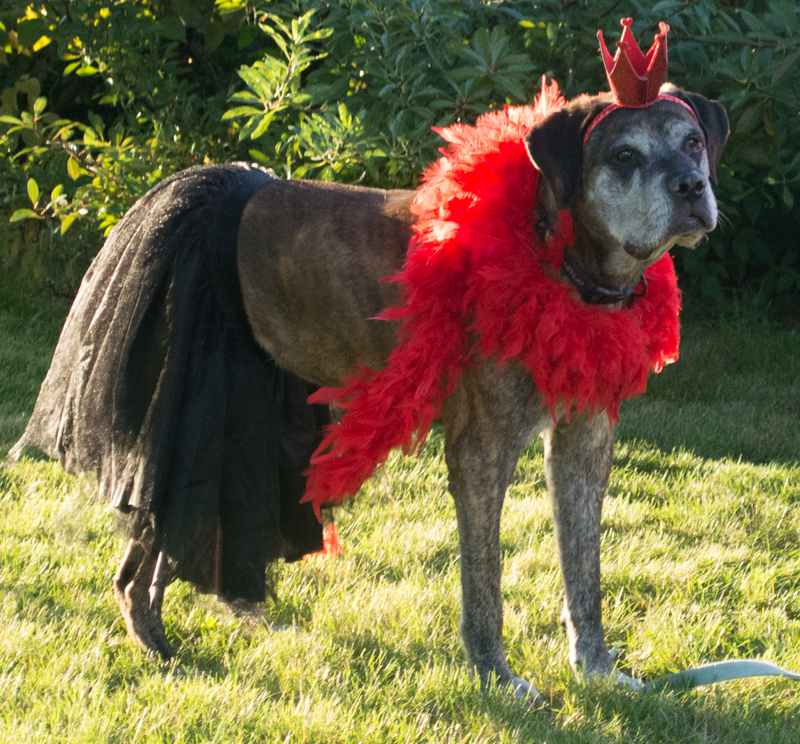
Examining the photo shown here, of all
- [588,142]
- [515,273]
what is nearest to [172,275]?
[515,273]

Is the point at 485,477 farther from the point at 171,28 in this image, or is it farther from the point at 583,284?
the point at 171,28

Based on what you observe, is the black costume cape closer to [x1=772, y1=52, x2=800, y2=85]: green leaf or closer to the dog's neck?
the dog's neck

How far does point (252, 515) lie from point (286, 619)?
Answer: 1.46 feet

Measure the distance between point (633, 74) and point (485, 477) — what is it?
1.09 metres

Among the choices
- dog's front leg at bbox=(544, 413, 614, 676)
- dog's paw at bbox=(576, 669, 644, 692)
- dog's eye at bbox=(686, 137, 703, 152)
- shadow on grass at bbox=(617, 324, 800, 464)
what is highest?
dog's eye at bbox=(686, 137, 703, 152)

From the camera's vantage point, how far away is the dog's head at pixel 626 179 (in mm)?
2184

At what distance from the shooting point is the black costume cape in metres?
2.41

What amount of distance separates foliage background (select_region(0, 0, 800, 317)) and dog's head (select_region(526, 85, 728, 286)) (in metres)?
1.61

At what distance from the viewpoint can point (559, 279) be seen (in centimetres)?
231

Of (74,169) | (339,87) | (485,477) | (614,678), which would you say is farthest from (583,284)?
(74,169)

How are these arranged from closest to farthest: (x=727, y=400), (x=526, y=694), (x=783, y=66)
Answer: (x=526, y=694)
(x=783, y=66)
(x=727, y=400)

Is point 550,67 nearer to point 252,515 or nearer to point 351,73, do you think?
point 351,73

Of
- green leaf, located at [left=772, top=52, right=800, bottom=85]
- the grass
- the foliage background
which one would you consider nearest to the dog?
the grass

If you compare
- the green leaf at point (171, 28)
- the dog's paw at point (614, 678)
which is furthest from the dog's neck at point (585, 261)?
the green leaf at point (171, 28)
